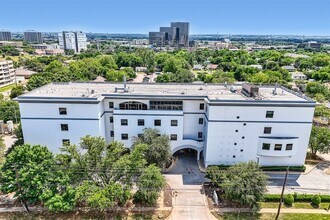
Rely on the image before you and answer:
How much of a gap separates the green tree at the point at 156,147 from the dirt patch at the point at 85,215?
7.36 metres

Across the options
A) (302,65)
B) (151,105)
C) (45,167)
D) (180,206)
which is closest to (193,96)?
(151,105)

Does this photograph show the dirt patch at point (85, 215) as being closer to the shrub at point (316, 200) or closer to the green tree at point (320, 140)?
the shrub at point (316, 200)

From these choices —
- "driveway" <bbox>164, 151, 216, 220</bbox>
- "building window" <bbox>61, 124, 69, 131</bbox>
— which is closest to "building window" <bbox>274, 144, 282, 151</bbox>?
"driveway" <bbox>164, 151, 216, 220</bbox>

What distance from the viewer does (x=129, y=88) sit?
4284 cm

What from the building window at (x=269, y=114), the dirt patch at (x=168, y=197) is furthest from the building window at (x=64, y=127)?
the building window at (x=269, y=114)

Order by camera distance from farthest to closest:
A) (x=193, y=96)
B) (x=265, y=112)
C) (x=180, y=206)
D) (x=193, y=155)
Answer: (x=193, y=155) < (x=193, y=96) < (x=265, y=112) < (x=180, y=206)

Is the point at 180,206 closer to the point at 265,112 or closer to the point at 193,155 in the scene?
the point at 193,155

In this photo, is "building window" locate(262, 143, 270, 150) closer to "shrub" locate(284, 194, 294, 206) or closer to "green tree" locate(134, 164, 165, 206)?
"shrub" locate(284, 194, 294, 206)

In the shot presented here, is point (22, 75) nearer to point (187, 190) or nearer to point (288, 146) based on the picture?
point (187, 190)

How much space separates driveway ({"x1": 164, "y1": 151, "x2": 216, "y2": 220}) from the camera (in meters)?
28.2

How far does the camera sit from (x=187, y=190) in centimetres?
3253

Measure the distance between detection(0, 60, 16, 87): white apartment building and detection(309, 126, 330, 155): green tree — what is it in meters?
105

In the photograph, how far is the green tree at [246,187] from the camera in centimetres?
2739

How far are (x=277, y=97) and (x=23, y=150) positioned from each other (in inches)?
1362
